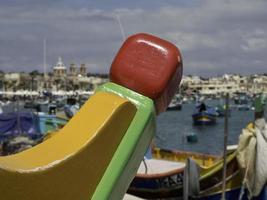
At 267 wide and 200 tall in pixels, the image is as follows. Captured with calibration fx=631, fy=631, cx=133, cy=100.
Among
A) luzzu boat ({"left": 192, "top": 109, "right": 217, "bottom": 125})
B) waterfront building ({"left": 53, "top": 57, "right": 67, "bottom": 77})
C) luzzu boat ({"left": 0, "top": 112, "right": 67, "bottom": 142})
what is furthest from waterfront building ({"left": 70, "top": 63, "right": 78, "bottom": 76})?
luzzu boat ({"left": 0, "top": 112, "right": 67, "bottom": 142})

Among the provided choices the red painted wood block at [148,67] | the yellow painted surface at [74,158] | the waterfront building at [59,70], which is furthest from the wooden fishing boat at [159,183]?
the waterfront building at [59,70]

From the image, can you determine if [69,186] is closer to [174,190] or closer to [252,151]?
[252,151]

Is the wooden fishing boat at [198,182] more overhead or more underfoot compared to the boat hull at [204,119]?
more overhead

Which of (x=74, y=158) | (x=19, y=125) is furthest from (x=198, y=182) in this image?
(x=19, y=125)

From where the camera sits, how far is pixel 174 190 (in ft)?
46.9

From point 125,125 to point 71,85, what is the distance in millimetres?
152634

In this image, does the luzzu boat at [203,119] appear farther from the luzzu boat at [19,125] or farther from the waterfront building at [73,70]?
the waterfront building at [73,70]

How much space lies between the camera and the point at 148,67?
9.02ft

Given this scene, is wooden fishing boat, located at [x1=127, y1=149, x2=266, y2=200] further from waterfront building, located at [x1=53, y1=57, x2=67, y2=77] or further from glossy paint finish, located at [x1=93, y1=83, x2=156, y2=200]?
waterfront building, located at [x1=53, y1=57, x2=67, y2=77]

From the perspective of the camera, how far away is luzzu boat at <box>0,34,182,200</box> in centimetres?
238

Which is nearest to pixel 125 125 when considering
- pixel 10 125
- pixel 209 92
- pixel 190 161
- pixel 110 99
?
pixel 110 99

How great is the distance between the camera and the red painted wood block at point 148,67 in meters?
2.74

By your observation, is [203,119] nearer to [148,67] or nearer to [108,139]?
[148,67]

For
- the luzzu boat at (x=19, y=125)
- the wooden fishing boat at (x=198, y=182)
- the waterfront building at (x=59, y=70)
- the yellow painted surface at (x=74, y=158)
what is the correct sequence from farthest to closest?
the waterfront building at (x=59, y=70)
the luzzu boat at (x=19, y=125)
the wooden fishing boat at (x=198, y=182)
the yellow painted surface at (x=74, y=158)
